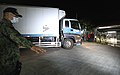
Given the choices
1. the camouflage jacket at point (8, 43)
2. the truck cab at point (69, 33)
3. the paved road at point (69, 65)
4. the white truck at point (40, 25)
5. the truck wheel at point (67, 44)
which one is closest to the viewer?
the camouflage jacket at point (8, 43)

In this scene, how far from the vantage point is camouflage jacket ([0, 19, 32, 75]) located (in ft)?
8.69

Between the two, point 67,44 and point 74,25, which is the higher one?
point 74,25

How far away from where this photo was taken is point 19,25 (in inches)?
530

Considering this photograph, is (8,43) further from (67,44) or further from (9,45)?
A: (67,44)

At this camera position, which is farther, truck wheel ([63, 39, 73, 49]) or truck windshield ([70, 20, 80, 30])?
truck wheel ([63, 39, 73, 49])

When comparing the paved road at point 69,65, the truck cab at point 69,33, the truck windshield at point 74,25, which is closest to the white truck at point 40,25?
the truck cab at point 69,33

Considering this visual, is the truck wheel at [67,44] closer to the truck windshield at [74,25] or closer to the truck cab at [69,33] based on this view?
the truck cab at [69,33]

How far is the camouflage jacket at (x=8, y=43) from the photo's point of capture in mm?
2648

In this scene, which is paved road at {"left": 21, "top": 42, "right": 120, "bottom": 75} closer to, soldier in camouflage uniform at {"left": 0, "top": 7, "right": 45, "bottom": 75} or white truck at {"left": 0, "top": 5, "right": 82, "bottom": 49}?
white truck at {"left": 0, "top": 5, "right": 82, "bottom": 49}

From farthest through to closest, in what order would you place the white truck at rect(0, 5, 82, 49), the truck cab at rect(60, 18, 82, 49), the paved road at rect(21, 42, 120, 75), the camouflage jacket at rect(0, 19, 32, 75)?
the truck cab at rect(60, 18, 82, 49) < the white truck at rect(0, 5, 82, 49) < the paved road at rect(21, 42, 120, 75) < the camouflage jacket at rect(0, 19, 32, 75)

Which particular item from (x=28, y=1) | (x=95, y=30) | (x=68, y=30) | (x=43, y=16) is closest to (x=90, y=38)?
(x=95, y=30)

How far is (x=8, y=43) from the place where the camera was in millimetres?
2711

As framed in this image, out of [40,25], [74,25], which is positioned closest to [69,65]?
[40,25]

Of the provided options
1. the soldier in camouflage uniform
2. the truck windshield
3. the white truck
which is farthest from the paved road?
the truck windshield
